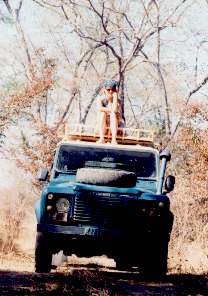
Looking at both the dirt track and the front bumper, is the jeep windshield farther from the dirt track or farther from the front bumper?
the dirt track

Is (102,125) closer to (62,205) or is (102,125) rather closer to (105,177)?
(105,177)

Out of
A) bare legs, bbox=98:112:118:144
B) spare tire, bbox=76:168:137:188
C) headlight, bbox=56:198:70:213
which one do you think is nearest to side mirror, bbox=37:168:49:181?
spare tire, bbox=76:168:137:188

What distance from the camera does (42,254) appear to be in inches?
333

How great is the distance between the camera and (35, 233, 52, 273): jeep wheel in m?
8.24

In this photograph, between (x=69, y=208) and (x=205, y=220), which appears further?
(x=205, y=220)

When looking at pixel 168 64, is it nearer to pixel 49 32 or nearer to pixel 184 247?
pixel 49 32

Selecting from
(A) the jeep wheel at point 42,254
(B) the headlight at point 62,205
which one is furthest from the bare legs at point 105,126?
(A) the jeep wheel at point 42,254

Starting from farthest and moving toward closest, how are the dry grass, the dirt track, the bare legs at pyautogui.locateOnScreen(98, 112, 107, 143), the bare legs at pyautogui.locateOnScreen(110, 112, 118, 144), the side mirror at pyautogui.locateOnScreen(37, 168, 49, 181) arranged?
1. the dry grass
2. the bare legs at pyautogui.locateOnScreen(98, 112, 107, 143)
3. the bare legs at pyautogui.locateOnScreen(110, 112, 118, 144)
4. the side mirror at pyautogui.locateOnScreen(37, 168, 49, 181)
5. the dirt track

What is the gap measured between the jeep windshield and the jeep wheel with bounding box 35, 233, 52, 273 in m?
1.40

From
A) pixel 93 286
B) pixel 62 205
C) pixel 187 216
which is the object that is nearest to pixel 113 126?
pixel 62 205

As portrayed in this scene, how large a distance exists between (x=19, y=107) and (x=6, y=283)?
11393 millimetres

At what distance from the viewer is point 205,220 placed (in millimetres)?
16500

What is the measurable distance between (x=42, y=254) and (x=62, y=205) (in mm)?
941

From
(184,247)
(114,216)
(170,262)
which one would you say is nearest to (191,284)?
(114,216)
